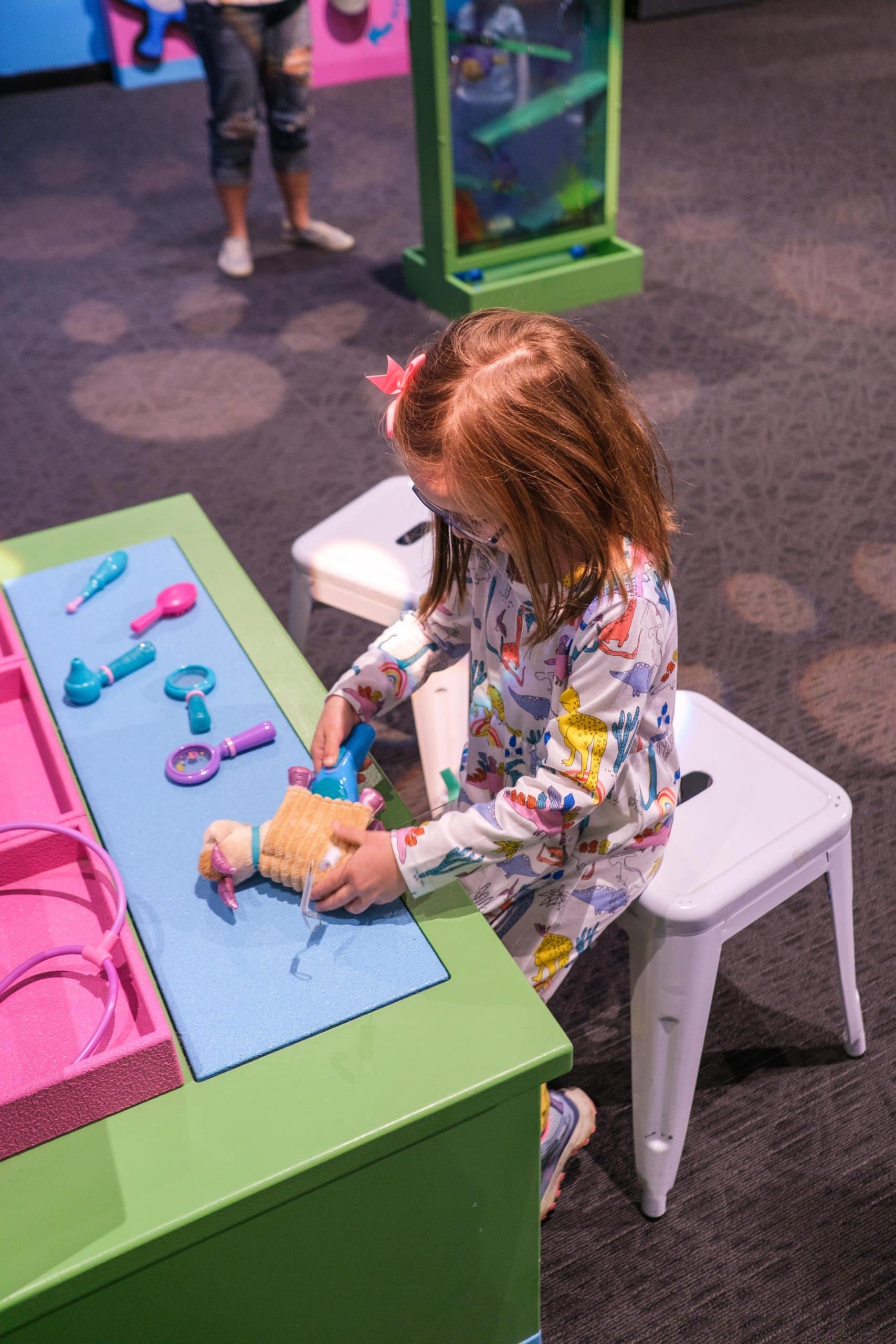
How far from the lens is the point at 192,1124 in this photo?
813 mm

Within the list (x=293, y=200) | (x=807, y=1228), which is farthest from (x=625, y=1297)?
(x=293, y=200)

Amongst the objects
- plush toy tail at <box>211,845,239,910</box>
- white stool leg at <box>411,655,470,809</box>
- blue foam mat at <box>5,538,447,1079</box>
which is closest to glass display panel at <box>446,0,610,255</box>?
white stool leg at <box>411,655,470,809</box>

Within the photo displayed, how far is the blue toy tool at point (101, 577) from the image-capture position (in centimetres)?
132

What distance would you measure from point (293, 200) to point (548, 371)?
3.16 metres

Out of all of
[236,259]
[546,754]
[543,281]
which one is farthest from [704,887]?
[236,259]

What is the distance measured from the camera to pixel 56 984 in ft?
3.00

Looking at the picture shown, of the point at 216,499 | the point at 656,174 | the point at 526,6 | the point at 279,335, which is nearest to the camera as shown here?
the point at 216,499

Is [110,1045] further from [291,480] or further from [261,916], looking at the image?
[291,480]

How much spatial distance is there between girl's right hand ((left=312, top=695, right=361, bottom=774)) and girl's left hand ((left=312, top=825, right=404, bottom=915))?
0.12 metres

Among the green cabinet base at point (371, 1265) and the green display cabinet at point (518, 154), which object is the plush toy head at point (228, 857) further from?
the green display cabinet at point (518, 154)

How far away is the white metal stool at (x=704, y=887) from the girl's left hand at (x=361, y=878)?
320mm

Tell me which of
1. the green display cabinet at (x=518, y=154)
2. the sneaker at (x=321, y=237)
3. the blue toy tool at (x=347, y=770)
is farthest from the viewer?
the sneaker at (x=321, y=237)

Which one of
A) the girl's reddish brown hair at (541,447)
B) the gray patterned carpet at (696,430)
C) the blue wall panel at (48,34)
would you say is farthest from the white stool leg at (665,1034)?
the blue wall panel at (48,34)

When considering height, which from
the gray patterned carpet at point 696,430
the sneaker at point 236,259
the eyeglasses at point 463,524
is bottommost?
the gray patterned carpet at point 696,430
